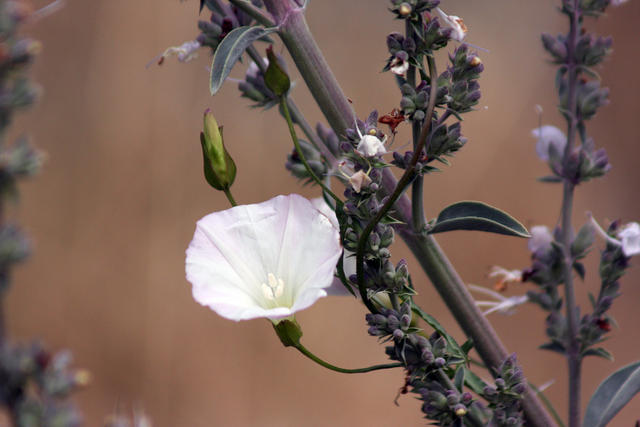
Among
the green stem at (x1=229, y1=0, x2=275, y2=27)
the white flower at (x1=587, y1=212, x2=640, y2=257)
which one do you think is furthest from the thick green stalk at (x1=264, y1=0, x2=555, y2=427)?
the white flower at (x1=587, y1=212, x2=640, y2=257)

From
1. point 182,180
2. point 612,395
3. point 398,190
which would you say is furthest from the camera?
point 182,180

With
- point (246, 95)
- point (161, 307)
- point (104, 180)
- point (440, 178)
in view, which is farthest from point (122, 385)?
point (246, 95)

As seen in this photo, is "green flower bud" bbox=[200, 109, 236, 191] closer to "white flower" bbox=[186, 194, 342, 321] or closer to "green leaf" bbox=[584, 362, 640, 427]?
"white flower" bbox=[186, 194, 342, 321]

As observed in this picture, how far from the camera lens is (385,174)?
361 mm

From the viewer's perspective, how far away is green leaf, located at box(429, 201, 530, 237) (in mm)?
345

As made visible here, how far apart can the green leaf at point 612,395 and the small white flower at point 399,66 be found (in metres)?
0.26

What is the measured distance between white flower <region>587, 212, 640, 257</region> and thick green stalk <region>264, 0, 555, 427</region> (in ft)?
0.39

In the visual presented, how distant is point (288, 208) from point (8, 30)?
160 millimetres

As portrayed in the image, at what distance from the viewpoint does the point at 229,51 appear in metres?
0.33

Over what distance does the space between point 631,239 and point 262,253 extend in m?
0.26

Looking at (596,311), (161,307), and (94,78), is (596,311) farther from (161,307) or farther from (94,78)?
(94,78)

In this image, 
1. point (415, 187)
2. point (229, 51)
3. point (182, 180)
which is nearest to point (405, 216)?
point (415, 187)

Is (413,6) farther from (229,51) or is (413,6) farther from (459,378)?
(459,378)

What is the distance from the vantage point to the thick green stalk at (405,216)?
352mm
